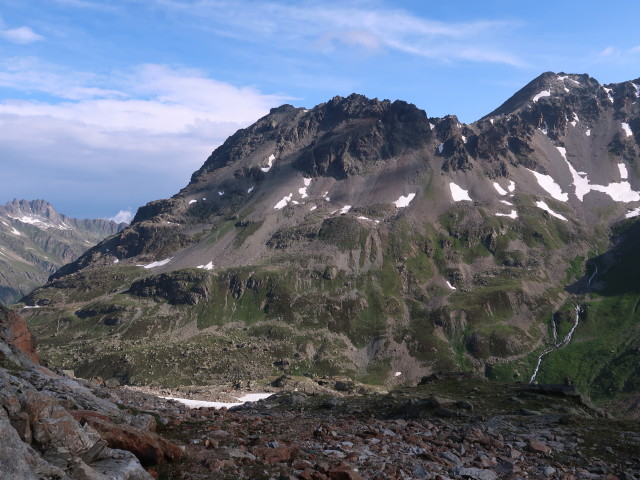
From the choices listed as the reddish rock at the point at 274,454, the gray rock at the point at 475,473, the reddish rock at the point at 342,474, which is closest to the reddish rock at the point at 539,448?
the gray rock at the point at 475,473

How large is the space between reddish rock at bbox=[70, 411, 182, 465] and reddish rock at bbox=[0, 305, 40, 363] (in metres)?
40.2

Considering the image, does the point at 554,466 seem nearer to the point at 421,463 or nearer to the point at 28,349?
the point at 421,463

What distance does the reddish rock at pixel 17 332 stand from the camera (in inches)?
2132

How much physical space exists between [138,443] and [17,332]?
44.5 meters

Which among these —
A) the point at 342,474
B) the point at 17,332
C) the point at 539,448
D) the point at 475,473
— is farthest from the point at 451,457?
the point at 17,332

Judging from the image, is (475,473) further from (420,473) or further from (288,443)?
(288,443)

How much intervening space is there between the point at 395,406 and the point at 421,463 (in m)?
29.3

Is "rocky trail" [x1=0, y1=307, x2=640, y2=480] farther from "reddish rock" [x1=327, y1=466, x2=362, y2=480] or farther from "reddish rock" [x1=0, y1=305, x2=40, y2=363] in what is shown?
"reddish rock" [x1=0, y1=305, x2=40, y2=363]

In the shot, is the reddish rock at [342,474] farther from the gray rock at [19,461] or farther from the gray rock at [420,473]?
the gray rock at [19,461]

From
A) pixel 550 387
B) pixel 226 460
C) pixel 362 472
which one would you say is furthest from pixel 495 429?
pixel 550 387

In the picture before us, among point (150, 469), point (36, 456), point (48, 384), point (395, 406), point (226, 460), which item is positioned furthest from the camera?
point (395, 406)

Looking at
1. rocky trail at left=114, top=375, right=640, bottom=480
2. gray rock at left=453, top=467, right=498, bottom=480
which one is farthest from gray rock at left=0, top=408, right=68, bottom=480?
gray rock at left=453, top=467, right=498, bottom=480

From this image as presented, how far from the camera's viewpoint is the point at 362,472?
2288cm

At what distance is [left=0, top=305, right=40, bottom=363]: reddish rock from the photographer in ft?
178
